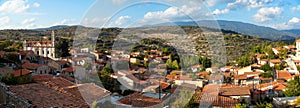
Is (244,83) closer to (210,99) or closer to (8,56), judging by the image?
(210,99)

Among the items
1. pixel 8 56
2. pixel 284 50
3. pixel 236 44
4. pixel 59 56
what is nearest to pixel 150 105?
pixel 8 56

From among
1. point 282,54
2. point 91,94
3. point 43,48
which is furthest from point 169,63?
point 91,94

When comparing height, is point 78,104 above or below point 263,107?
above

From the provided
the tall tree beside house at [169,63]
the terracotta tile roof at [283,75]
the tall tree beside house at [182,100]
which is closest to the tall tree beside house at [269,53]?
the terracotta tile roof at [283,75]

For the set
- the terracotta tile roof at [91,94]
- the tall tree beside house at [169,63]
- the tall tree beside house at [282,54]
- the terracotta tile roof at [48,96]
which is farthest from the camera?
the tall tree beside house at [282,54]

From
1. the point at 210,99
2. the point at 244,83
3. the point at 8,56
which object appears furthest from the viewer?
the point at 244,83

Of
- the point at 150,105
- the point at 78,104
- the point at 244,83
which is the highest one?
the point at 78,104

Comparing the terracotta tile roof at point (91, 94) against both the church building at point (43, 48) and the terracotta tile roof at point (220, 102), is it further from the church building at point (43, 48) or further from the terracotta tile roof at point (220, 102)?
the church building at point (43, 48)

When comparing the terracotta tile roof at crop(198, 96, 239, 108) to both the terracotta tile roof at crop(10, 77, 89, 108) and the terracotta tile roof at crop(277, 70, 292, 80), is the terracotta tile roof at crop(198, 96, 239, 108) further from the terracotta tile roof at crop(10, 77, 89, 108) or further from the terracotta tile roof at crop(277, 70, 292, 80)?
the terracotta tile roof at crop(277, 70, 292, 80)
